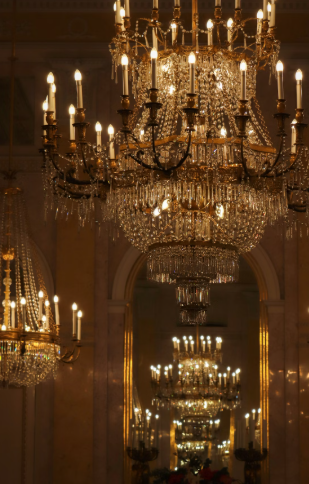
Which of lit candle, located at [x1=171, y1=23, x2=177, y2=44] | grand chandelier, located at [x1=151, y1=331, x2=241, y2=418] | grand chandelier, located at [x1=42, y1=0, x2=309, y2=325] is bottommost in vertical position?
grand chandelier, located at [x1=151, y1=331, x2=241, y2=418]

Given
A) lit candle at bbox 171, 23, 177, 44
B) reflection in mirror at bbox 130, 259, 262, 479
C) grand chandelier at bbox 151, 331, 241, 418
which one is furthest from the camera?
reflection in mirror at bbox 130, 259, 262, 479

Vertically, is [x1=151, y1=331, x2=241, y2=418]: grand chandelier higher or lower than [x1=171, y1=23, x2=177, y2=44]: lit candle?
lower

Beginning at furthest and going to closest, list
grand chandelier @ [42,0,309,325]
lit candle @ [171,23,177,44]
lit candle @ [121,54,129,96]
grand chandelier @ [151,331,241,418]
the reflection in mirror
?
the reflection in mirror → grand chandelier @ [151,331,241,418] → lit candle @ [171,23,177,44] → grand chandelier @ [42,0,309,325] → lit candle @ [121,54,129,96]

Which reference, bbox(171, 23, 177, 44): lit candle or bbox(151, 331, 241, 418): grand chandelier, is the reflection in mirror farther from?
bbox(171, 23, 177, 44): lit candle

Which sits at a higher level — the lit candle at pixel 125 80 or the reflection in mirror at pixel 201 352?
the lit candle at pixel 125 80

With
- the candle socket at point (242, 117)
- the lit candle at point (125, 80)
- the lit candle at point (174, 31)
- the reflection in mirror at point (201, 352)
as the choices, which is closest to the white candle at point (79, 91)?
the lit candle at point (125, 80)

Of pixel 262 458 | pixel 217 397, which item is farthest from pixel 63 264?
pixel 217 397

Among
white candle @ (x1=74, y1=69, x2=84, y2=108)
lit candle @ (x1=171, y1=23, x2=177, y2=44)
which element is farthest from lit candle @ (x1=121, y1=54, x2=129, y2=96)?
lit candle @ (x1=171, y1=23, x2=177, y2=44)

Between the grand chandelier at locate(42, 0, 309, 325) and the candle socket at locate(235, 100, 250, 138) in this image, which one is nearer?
the candle socket at locate(235, 100, 250, 138)

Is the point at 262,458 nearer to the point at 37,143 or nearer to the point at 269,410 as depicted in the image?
the point at 269,410

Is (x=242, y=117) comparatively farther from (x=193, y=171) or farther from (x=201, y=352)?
(x=201, y=352)

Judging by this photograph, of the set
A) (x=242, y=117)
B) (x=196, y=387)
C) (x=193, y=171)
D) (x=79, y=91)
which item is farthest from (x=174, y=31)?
(x=196, y=387)

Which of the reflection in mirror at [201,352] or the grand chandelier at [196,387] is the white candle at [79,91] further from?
the reflection in mirror at [201,352]

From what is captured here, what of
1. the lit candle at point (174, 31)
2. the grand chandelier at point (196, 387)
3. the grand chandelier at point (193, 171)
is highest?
the lit candle at point (174, 31)
